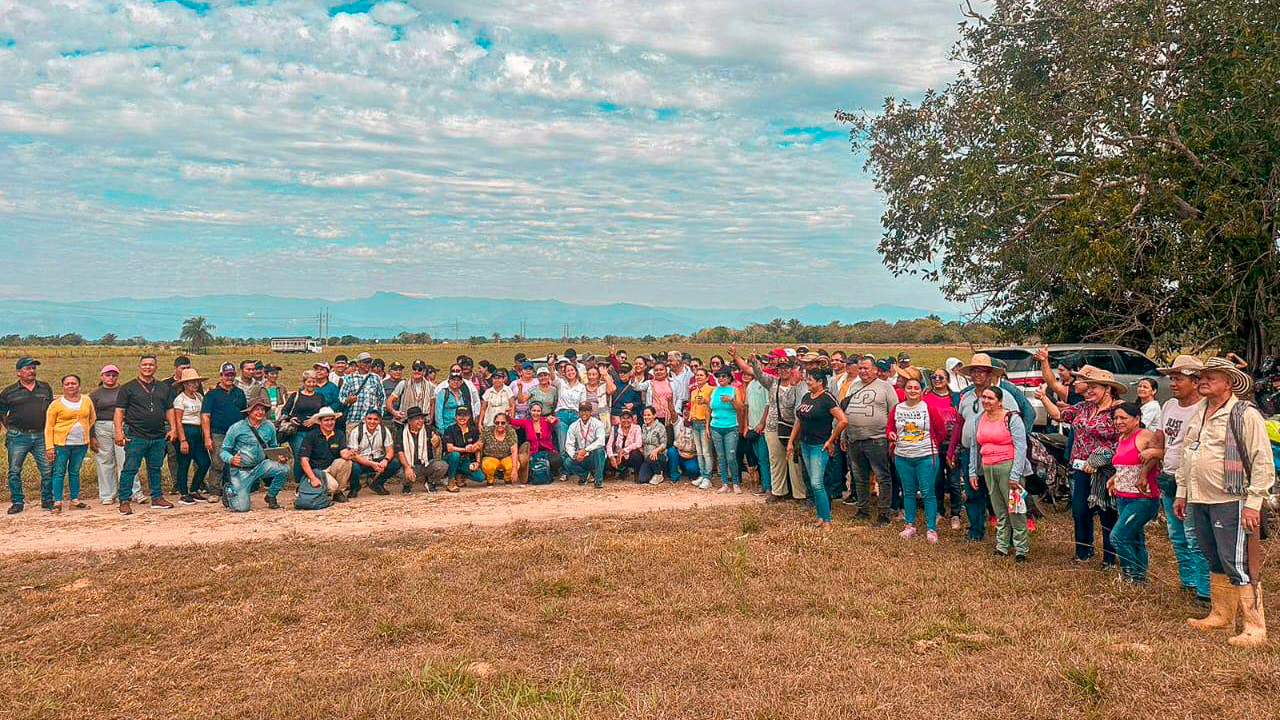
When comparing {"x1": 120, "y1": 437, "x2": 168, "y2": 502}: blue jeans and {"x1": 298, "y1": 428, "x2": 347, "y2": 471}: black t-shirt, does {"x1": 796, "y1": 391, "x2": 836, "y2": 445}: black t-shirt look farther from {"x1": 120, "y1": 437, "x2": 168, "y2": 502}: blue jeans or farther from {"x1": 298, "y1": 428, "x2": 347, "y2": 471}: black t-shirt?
{"x1": 120, "y1": 437, "x2": 168, "y2": 502}: blue jeans

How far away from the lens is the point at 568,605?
6.20 m

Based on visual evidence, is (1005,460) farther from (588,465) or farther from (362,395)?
(362,395)

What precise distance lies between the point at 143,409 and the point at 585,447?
5407 millimetres

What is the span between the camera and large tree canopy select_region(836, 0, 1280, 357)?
42.5 ft

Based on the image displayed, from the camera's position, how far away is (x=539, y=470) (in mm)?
11719

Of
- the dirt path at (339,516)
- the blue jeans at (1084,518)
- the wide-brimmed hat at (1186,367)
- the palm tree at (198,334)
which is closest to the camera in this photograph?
the wide-brimmed hat at (1186,367)

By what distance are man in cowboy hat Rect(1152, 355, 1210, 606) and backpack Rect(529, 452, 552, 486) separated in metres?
7.56

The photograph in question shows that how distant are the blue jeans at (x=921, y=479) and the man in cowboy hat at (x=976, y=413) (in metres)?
0.30

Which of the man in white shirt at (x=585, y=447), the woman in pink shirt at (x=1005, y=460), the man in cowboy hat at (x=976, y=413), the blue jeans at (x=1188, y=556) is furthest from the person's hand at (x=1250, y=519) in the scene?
the man in white shirt at (x=585, y=447)

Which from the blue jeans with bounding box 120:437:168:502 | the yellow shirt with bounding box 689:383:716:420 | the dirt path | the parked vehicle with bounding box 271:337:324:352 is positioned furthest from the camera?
the parked vehicle with bounding box 271:337:324:352

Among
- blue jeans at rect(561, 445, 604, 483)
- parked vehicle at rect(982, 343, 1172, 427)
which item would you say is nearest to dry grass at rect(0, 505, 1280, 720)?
blue jeans at rect(561, 445, 604, 483)

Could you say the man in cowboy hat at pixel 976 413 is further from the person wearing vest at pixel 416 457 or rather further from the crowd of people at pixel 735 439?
the person wearing vest at pixel 416 457

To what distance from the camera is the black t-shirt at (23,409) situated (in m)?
9.38

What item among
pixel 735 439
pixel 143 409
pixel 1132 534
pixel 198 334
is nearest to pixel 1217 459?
pixel 1132 534
